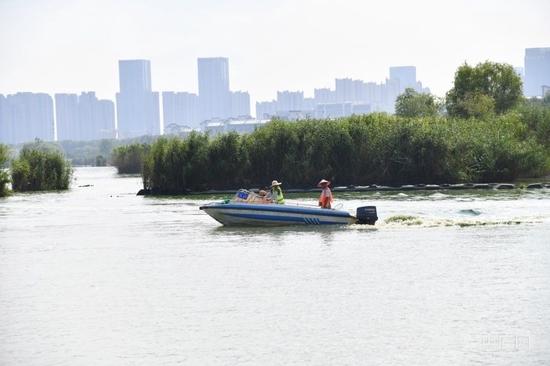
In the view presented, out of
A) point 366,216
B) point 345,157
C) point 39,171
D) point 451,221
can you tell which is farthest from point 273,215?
point 39,171

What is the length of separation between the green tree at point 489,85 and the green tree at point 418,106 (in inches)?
122

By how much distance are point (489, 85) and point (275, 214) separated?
177 feet

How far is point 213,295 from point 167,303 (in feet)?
3.89

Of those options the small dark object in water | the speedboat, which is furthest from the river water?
the small dark object in water

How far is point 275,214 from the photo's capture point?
35.6 metres

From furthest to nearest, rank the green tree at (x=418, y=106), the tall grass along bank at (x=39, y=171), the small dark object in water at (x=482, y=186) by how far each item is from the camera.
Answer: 1. the green tree at (x=418, y=106)
2. the tall grass along bank at (x=39, y=171)
3. the small dark object in water at (x=482, y=186)

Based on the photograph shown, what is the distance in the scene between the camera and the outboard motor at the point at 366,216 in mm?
34938

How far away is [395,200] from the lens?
4788cm

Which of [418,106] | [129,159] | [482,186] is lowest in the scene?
[482,186]

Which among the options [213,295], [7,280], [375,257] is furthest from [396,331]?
[7,280]


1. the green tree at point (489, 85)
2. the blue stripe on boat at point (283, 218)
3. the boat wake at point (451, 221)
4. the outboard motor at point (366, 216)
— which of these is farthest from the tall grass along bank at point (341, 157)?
the outboard motor at point (366, 216)

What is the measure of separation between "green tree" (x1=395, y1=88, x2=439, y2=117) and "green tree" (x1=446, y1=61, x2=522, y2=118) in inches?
122

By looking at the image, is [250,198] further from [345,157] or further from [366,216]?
[345,157]

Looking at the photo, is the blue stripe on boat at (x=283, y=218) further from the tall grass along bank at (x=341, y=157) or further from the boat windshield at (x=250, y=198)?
the tall grass along bank at (x=341, y=157)
